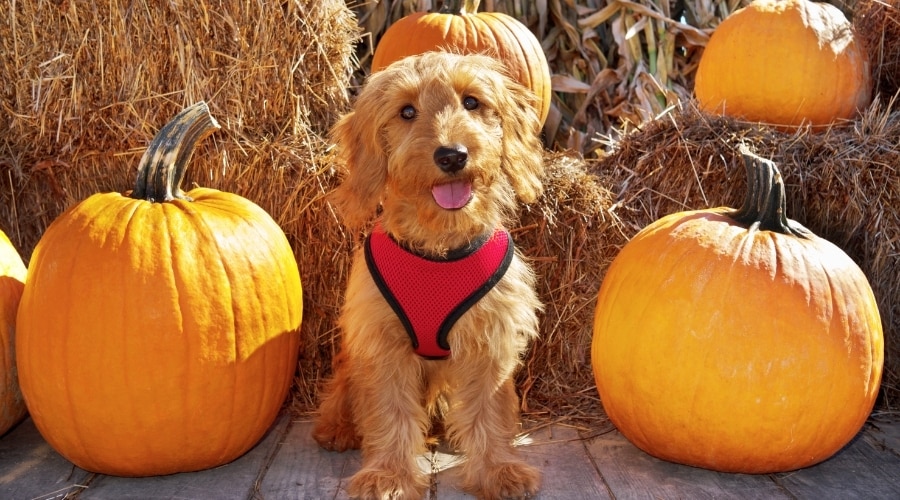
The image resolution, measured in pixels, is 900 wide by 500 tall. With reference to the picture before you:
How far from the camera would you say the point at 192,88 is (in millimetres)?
3955

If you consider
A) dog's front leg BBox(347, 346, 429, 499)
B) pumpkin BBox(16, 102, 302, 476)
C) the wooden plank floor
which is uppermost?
pumpkin BBox(16, 102, 302, 476)

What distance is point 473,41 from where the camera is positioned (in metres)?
4.79

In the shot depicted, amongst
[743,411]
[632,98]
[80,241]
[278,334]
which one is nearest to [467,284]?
[278,334]

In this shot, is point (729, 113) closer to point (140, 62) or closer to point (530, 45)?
point (530, 45)

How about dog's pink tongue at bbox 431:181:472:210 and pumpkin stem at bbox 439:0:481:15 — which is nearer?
dog's pink tongue at bbox 431:181:472:210

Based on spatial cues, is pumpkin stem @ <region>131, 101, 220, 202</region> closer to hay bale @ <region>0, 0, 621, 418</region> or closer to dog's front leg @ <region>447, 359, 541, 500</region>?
hay bale @ <region>0, 0, 621, 418</region>

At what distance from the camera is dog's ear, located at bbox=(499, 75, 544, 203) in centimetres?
329

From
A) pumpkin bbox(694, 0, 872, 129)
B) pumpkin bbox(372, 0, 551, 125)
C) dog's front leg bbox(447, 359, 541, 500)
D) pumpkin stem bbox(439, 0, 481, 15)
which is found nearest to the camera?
dog's front leg bbox(447, 359, 541, 500)

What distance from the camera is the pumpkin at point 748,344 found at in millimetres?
3217

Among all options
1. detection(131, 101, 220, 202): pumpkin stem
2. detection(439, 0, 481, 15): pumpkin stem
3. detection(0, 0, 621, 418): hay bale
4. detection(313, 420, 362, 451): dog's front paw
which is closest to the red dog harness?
detection(313, 420, 362, 451): dog's front paw

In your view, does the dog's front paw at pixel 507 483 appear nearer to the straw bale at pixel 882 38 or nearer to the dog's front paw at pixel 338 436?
the dog's front paw at pixel 338 436

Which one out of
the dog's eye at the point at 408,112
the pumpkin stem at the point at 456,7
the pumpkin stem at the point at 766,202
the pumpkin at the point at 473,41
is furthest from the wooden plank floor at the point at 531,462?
the pumpkin stem at the point at 456,7

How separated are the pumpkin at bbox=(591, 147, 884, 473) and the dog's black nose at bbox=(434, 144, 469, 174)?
3.37ft

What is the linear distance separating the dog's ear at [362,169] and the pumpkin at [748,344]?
113 centimetres
